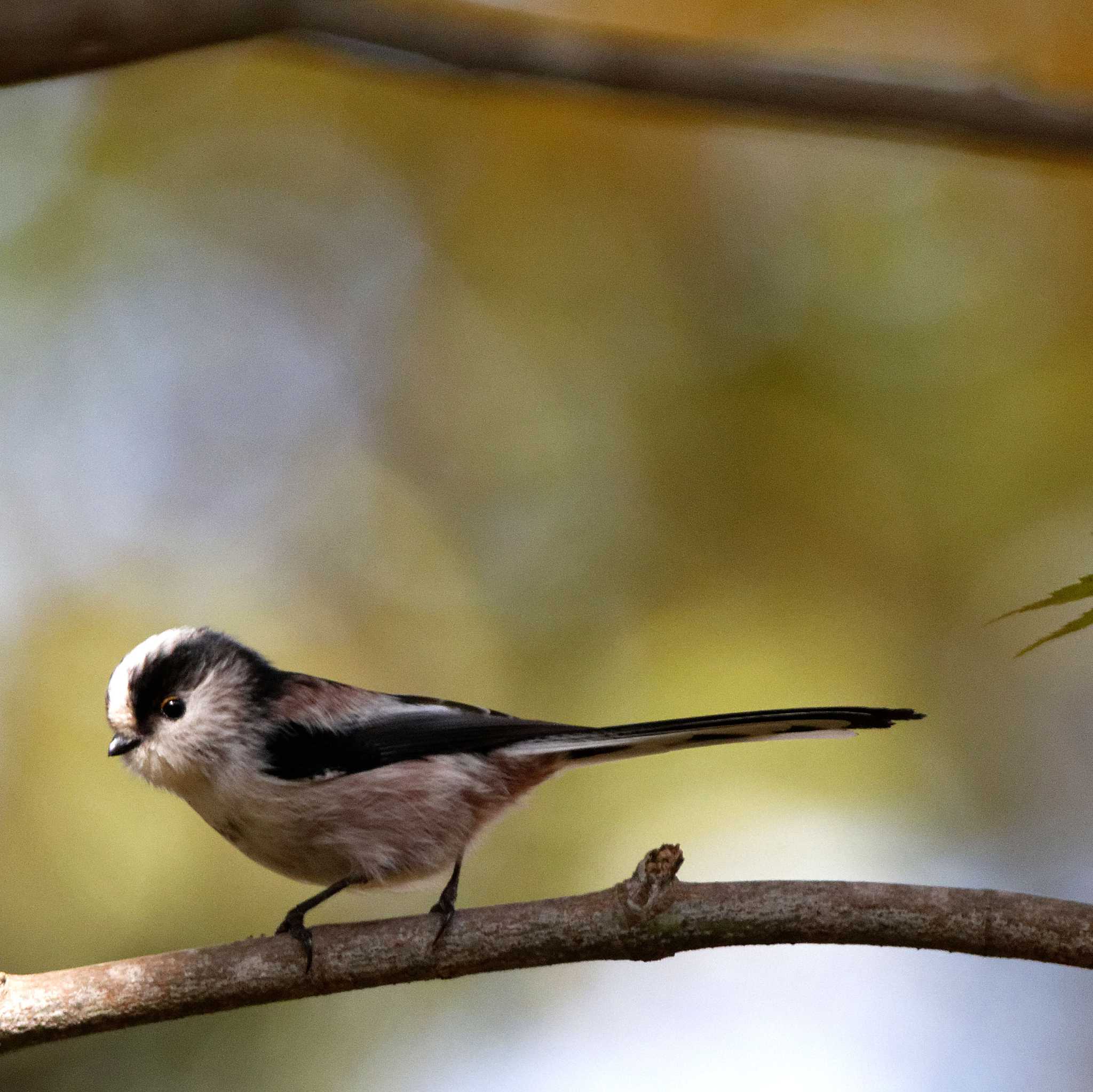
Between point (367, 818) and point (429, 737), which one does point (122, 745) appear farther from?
point (429, 737)

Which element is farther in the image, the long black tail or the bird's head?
the bird's head

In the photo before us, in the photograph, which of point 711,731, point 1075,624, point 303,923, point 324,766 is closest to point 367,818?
point 324,766

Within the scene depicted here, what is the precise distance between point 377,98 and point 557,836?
460cm

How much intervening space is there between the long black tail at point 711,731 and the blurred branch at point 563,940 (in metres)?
0.33

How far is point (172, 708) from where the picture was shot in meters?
3.17

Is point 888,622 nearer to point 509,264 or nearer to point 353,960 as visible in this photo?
point 509,264

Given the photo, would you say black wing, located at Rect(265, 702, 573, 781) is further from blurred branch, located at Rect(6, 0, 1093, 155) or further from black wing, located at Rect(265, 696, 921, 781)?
blurred branch, located at Rect(6, 0, 1093, 155)

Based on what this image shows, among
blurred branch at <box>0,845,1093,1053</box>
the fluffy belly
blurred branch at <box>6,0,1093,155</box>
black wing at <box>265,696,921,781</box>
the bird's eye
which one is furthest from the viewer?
the bird's eye

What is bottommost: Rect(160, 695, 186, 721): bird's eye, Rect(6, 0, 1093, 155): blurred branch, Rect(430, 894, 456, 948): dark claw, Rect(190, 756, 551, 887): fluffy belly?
Rect(430, 894, 456, 948): dark claw

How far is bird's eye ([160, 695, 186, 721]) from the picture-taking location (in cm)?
316

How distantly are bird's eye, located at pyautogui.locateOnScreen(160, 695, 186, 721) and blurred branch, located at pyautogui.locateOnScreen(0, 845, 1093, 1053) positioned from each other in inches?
30.1

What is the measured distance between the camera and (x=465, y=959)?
8.03 feet

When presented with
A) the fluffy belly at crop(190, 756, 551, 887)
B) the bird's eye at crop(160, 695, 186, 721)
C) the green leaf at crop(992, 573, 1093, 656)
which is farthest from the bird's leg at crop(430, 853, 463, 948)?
the green leaf at crop(992, 573, 1093, 656)

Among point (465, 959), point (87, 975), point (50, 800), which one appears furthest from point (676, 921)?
point (50, 800)
